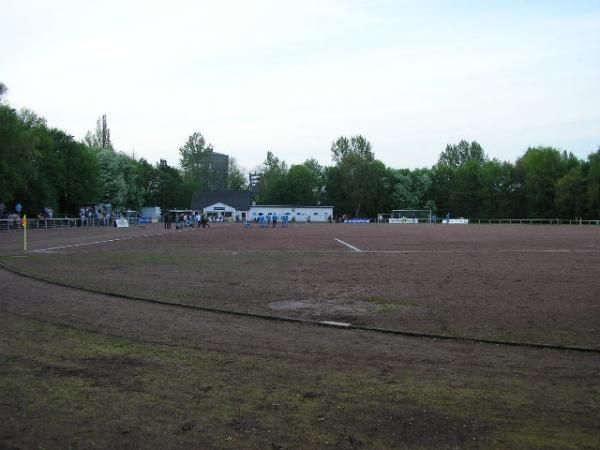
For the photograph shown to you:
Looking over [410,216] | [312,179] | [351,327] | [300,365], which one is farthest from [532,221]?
[300,365]

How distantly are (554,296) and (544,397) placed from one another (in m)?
6.01

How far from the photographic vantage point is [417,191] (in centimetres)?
12325

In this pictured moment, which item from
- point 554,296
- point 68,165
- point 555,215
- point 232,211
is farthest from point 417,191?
point 554,296

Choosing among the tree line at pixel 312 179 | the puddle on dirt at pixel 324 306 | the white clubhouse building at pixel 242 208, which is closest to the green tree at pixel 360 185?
the tree line at pixel 312 179

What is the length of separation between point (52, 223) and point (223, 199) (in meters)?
71.1

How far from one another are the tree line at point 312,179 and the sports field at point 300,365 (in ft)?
167

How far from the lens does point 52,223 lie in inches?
2227

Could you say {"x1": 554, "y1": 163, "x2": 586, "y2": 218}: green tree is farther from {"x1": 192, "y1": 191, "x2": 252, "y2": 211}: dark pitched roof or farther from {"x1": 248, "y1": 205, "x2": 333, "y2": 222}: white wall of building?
{"x1": 192, "y1": 191, "x2": 252, "y2": 211}: dark pitched roof

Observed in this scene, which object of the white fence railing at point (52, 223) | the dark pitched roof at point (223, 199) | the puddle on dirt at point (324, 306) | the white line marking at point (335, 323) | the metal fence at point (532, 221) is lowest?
the puddle on dirt at point (324, 306)

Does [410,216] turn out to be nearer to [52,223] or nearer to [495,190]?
[495,190]

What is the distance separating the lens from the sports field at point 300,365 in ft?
13.2

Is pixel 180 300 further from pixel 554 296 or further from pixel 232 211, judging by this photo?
pixel 232 211

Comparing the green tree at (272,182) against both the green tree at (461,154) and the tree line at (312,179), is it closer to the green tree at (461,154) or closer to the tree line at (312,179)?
the tree line at (312,179)

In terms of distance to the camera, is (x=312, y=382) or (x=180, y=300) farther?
(x=180, y=300)
